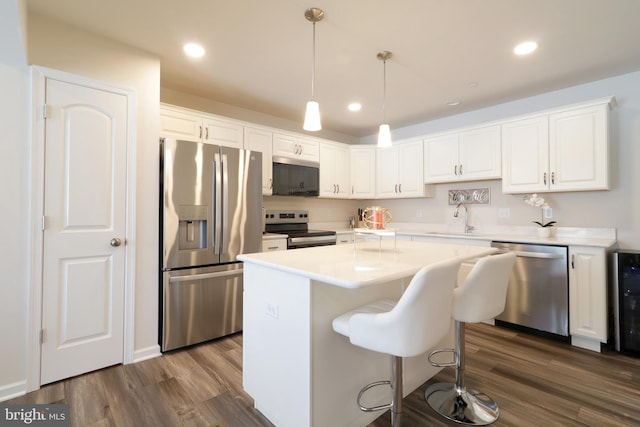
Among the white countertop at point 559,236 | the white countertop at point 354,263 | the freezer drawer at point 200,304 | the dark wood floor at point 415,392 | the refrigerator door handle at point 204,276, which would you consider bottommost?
the dark wood floor at point 415,392

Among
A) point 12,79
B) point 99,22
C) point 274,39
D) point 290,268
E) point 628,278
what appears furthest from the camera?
point 628,278

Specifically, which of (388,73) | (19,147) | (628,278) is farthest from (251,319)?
(628,278)

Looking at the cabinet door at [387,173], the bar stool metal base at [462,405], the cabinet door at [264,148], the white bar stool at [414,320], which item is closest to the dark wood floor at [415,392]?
the bar stool metal base at [462,405]

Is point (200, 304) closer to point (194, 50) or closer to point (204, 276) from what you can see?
point (204, 276)

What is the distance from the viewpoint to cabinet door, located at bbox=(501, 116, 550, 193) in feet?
10.2

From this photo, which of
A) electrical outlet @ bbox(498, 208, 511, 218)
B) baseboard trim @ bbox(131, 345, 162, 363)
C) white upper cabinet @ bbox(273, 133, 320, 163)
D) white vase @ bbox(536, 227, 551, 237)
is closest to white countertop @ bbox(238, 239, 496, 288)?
baseboard trim @ bbox(131, 345, 162, 363)

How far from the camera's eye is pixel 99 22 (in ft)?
6.91

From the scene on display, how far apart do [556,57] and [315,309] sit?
296cm

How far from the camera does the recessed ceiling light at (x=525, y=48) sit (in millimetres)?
2354

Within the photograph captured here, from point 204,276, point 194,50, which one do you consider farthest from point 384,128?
point 204,276

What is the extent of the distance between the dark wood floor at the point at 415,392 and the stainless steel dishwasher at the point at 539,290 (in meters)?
0.25

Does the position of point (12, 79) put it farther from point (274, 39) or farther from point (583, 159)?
point (583, 159)

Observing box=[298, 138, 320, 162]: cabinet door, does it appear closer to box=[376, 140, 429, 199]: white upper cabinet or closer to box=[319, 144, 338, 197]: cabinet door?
box=[319, 144, 338, 197]: cabinet door

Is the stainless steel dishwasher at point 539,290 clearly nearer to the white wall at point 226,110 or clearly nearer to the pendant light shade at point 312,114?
the pendant light shade at point 312,114
